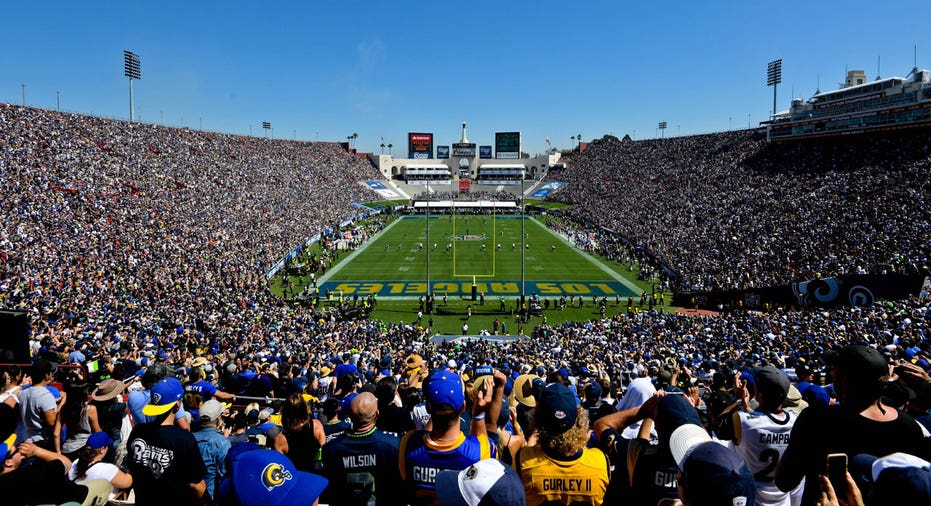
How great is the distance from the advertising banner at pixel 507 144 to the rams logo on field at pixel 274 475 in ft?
348

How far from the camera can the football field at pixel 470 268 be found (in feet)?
105

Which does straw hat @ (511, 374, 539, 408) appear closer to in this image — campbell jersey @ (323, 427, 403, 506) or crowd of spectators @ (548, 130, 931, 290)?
campbell jersey @ (323, 427, 403, 506)

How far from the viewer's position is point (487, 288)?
3272 centimetres

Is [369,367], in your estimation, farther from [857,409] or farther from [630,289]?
[630,289]

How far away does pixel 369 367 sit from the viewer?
12.0 meters

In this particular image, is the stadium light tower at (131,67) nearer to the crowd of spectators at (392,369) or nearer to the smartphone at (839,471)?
the crowd of spectators at (392,369)

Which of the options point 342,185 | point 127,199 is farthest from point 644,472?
point 342,185

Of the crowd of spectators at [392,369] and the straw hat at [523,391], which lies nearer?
the crowd of spectators at [392,369]

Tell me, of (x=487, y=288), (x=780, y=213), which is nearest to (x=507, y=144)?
(x=780, y=213)

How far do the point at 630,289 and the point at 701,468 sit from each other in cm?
3127

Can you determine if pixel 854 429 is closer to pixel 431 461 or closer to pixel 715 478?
pixel 715 478

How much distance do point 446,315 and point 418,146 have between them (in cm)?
8662

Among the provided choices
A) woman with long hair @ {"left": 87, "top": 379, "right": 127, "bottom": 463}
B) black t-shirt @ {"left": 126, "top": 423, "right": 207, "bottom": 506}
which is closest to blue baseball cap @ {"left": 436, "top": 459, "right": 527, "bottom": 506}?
black t-shirt @ {"left": 126, "top": 423, "right": 207, "bottom": 506}

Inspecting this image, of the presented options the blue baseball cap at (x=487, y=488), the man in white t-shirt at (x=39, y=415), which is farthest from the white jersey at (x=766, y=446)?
the man in white t-shirt at (x=39, y=415)
